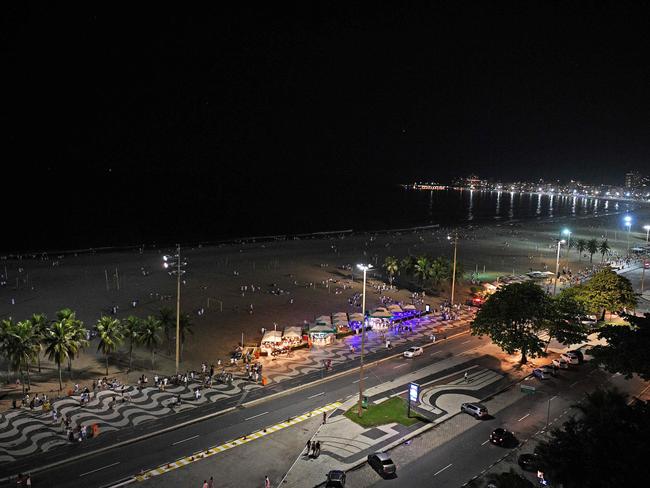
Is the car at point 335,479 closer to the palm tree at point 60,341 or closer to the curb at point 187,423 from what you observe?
the curb at point 187,423

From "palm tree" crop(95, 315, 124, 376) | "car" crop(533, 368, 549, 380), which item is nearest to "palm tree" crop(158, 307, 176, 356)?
"palm tree" crop(95, 315, 124, 376)

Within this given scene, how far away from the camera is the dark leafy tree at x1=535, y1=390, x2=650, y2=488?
51.6ft

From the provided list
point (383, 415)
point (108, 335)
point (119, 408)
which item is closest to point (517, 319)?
point (383, 415)

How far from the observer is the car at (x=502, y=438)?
29.7m

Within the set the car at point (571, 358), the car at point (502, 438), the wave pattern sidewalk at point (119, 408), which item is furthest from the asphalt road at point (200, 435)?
the car at point (571, 358)

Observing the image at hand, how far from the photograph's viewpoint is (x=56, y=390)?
38500mm

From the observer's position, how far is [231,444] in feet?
98.3

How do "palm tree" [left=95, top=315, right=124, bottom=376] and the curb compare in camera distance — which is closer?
the curb

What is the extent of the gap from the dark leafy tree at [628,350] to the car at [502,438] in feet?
34.6

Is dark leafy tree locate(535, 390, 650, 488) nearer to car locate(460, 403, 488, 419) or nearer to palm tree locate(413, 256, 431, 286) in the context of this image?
car locate(460, 403, 488, 419)

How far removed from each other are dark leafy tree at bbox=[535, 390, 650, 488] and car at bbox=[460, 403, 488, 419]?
1485 cm

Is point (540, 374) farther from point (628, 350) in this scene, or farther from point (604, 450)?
point (604, 450)

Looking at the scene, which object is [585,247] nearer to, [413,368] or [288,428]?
[413,368]

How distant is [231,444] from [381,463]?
8.95m
